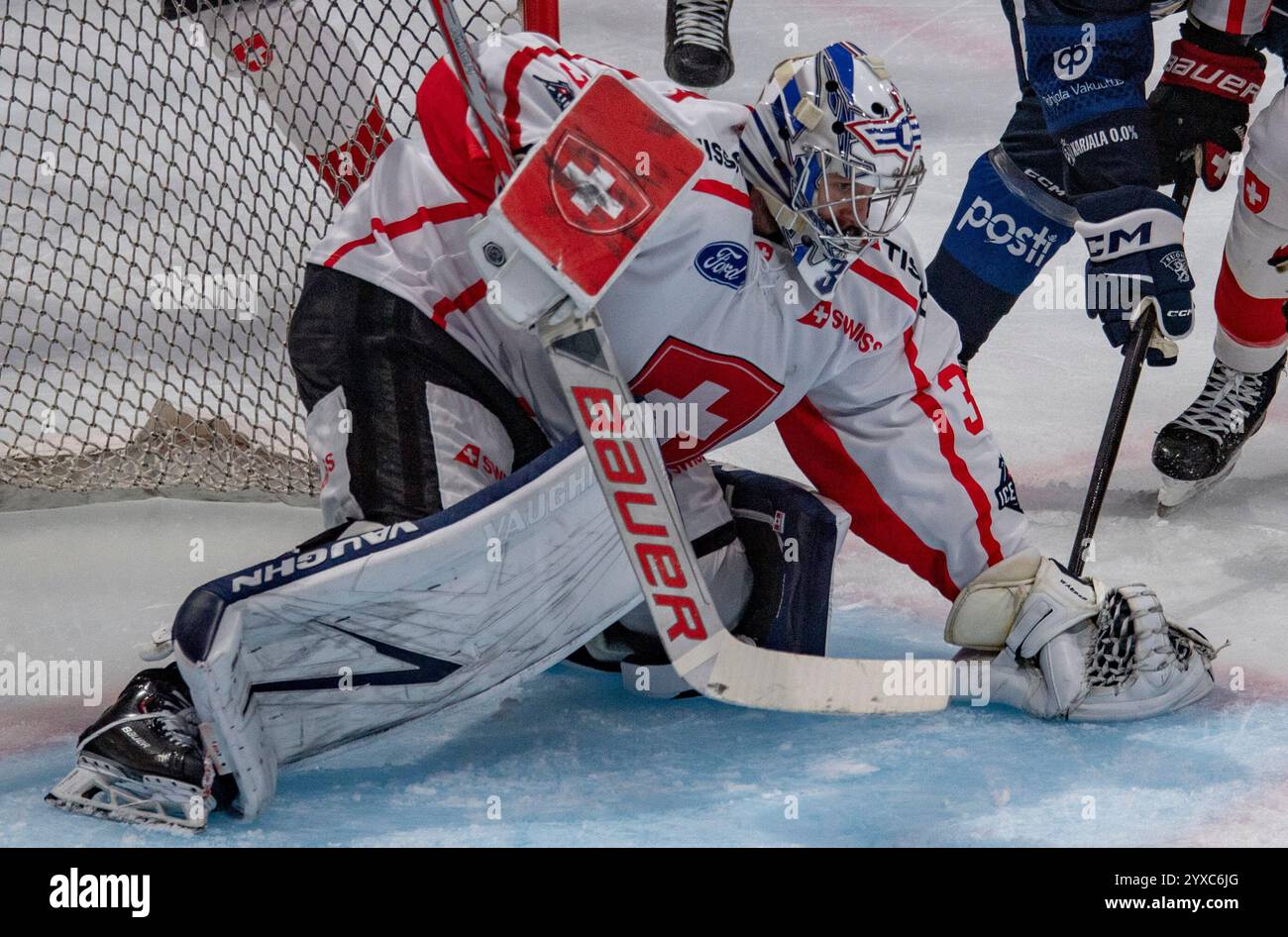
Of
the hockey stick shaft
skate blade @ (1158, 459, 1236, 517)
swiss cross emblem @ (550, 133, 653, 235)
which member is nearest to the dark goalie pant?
swiss cross emblem @ (550, 133, 653, 235)

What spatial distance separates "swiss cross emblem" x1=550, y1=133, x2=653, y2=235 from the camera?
63.4 inches

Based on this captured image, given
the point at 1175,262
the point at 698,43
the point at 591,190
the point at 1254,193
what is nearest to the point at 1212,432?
the point at 1254,193

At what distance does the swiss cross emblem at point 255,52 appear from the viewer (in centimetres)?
238

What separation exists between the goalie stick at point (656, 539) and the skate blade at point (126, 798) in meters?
0.55

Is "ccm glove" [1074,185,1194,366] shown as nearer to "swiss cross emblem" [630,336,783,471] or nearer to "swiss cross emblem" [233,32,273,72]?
"swiss cross emblem" [630,336,783,471]

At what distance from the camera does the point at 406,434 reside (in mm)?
1829

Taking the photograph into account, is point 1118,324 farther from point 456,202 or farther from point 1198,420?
point 456,202

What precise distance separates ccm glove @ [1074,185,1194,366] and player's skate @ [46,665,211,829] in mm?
1466

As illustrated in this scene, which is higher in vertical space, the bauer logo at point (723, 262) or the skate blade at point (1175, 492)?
the bauer logo at point (723, 262)

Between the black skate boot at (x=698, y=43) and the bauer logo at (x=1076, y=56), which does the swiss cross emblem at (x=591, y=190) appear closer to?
the black skate boot at (x=698, y=43)

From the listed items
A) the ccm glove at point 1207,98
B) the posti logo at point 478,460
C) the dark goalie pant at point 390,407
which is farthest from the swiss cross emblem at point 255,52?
the ccm glove at point 1207,98

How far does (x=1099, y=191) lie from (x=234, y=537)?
1525 mm
